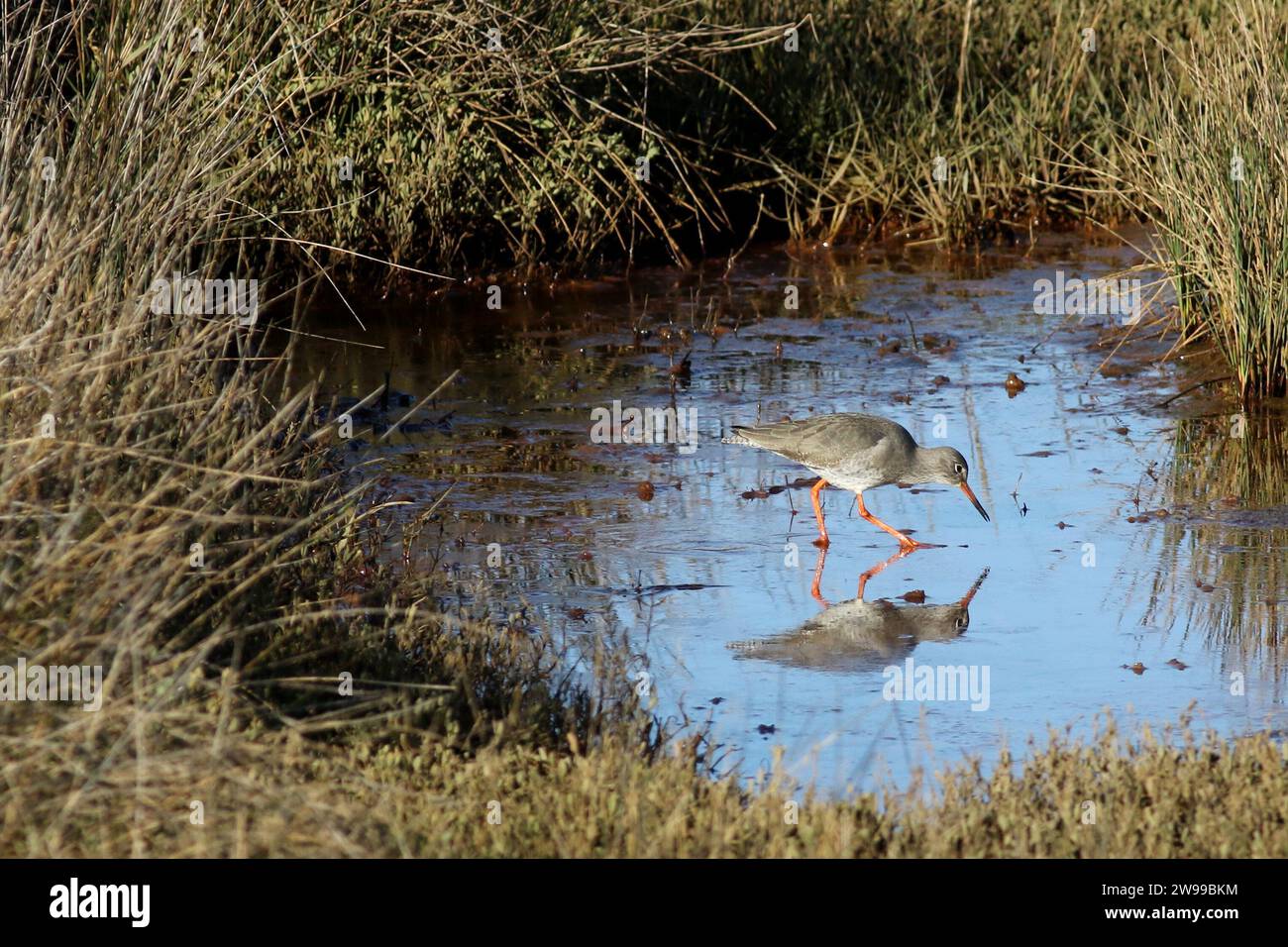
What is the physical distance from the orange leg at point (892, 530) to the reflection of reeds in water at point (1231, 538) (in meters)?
1.17

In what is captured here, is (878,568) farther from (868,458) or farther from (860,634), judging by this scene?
(860,634)

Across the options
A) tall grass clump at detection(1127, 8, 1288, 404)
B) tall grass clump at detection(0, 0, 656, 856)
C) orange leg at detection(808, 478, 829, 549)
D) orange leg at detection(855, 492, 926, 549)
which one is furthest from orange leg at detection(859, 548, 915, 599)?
tall grass clump at detection(1127, 8, 1288, 404)

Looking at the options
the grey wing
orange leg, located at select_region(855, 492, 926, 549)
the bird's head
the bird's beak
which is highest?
the grey wing

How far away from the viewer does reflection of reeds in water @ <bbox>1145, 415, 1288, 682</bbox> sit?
7.38 meters

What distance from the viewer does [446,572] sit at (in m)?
8.04

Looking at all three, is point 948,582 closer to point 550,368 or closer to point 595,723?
point 595,723

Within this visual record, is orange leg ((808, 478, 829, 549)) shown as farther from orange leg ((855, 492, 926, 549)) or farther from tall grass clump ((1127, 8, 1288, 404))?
tall grass clump ((1127, 8, 1288, 404))

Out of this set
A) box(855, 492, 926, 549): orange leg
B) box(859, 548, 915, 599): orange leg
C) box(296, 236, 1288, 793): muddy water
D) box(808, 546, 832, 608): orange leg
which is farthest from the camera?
box(855, 492, 926, 549): orange leg

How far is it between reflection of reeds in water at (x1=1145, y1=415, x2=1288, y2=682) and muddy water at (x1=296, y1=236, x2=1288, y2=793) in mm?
17

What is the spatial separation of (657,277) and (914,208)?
263 centimetres

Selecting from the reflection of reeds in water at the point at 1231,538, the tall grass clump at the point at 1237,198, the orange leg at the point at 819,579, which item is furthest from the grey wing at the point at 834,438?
the tall grass clump at the point at 1237,198

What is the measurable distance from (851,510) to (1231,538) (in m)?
2.06

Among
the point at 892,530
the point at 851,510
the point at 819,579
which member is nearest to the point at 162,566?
the point at 819,579

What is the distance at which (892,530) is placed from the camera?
8.98m
